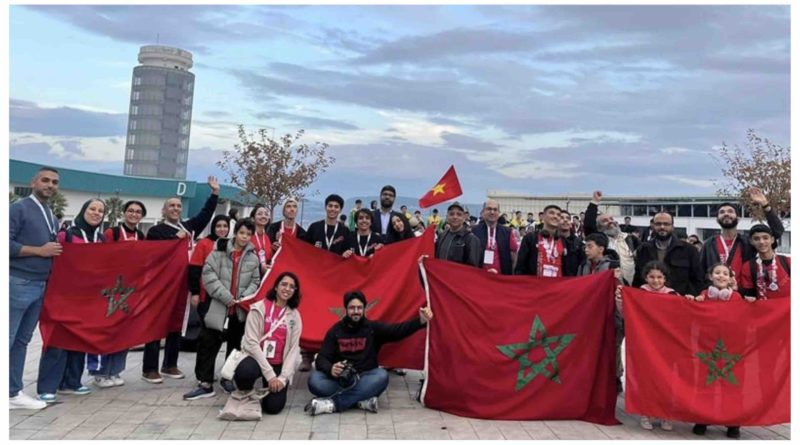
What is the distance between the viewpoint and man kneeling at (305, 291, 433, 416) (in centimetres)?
546

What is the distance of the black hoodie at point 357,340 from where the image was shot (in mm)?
5660

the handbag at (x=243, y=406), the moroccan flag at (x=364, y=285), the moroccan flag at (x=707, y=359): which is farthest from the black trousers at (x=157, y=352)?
the moroccan flag at (x=707, y=359)

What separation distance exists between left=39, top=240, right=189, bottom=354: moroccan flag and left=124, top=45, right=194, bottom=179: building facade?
117963mm

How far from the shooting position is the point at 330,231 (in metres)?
7.02

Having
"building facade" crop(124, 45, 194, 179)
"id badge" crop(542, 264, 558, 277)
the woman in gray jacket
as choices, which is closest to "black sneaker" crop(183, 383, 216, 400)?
the woman in gray jacket

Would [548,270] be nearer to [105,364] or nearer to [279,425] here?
[279,425]

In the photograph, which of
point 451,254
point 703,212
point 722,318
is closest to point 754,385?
point 722,318

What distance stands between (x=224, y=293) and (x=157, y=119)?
122320 millimetres

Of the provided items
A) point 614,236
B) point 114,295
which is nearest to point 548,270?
point 614,236

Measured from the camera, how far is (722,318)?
17.0ft

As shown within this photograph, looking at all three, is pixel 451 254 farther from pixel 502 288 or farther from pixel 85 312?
pixel 85 312

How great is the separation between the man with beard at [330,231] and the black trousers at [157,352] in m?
1.92

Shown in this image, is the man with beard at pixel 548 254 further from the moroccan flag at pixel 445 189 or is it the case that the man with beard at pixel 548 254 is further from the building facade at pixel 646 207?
the building facade at pixel 646 207

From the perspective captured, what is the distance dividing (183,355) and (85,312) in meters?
2.23
